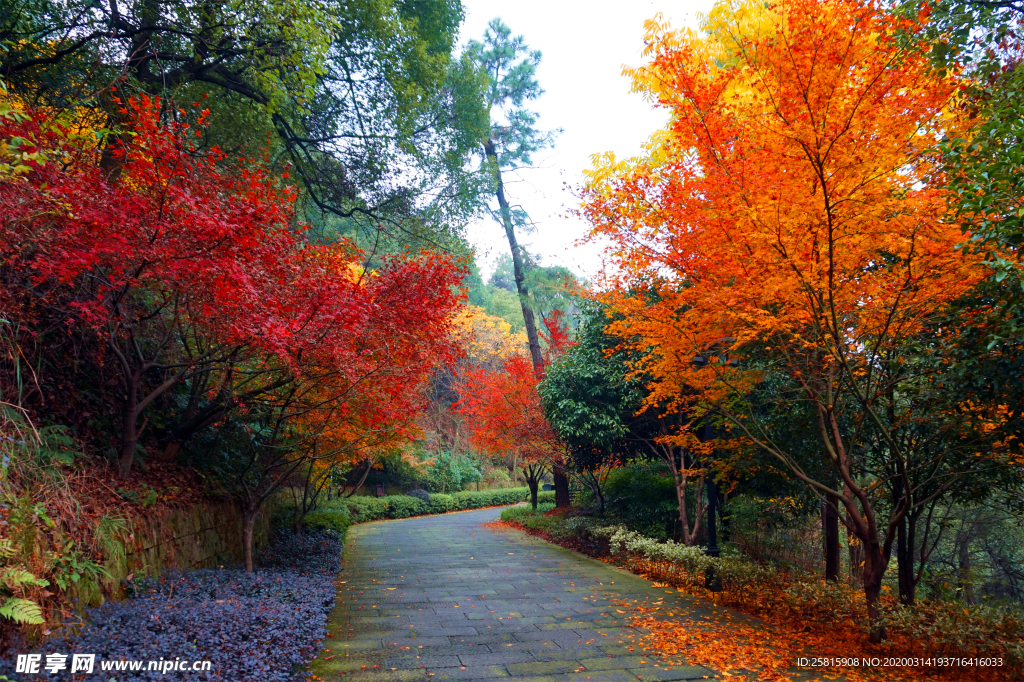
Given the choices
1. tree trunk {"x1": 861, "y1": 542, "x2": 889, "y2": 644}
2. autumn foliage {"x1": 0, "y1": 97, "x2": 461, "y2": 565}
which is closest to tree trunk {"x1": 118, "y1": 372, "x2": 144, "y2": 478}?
autumn foliage {"x1": 0, "y1": 97, "x2": 461, "y2": 565}

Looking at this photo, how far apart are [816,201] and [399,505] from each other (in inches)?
741

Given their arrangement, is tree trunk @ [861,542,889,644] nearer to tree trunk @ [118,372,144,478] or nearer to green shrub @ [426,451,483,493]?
tree trunk @ [118,372,144,478]

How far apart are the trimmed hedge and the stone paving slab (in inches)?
95.9

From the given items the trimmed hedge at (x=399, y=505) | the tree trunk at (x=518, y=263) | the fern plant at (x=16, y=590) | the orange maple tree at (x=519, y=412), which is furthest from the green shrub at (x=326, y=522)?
the fern plant at (x=16, y=590)

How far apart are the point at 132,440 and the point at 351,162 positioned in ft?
18.1

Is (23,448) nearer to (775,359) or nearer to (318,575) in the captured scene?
(318,575)

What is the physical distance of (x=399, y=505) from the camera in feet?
68.5

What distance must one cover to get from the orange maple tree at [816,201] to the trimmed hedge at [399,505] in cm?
964

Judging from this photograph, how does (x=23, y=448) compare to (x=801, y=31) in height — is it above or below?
below

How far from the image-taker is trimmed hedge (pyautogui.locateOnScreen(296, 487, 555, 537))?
12.8 m

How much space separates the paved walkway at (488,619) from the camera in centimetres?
448

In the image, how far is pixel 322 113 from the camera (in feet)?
29.7

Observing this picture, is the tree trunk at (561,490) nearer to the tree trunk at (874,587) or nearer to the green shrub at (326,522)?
the green shrub at (326,522)

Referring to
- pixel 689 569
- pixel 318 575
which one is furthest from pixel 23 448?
pixel 689 569
